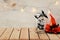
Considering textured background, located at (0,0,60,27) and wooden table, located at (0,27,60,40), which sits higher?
textured background, located at (0,0,60,27)

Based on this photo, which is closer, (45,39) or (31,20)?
(45,39)

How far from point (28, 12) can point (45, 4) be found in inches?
10.6

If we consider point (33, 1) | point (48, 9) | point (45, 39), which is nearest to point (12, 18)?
point (33, 1)

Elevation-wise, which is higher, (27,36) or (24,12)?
(24,12)

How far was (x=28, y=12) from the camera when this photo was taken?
2205mm

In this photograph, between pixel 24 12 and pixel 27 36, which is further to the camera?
pixel 24 12

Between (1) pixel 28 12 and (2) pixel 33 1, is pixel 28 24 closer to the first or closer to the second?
(1) pixel 28 12

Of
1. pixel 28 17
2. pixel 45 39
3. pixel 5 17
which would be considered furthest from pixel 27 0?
pixel 45 39

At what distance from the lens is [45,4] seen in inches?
86.5

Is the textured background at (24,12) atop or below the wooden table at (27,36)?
atop

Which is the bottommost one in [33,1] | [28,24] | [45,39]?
[45,39]

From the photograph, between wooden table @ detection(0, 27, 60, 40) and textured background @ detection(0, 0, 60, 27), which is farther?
textured background @ detection(0, 0, 60, 27)

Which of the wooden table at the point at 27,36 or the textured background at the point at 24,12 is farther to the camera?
the textured background at the point at 24,12

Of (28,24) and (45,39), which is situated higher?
(28,24)
